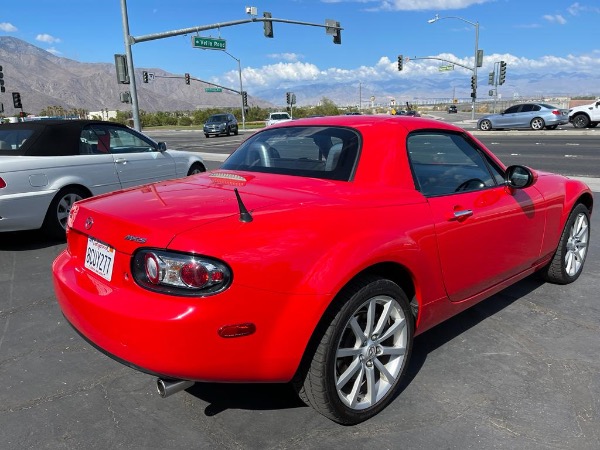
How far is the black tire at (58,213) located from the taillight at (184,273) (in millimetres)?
4481

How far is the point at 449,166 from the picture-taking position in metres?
3.73

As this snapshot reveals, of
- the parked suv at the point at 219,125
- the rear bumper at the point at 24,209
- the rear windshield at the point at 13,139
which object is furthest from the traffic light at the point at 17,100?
the rear bumper at the point at 24,209

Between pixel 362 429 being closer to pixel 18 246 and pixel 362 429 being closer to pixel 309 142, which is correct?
pixel 309 142

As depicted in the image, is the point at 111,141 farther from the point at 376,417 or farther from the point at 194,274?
the point at 376,417

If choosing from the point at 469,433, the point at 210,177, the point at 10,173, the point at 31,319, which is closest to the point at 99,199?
the point at 210,177

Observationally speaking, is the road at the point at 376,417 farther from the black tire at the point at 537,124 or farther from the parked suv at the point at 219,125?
the parked suv at the point at 219,125

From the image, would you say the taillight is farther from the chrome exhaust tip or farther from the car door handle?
the car door handle

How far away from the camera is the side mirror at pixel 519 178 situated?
346 centimetres

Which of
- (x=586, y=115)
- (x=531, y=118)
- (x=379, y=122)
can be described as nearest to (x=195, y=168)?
(x=379, y=122)

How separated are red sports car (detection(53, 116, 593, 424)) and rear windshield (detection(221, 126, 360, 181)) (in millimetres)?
13

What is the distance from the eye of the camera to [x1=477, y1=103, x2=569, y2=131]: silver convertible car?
27.6 m

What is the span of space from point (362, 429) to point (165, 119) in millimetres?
78230

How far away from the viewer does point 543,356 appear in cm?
325

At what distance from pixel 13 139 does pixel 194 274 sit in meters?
5.36
